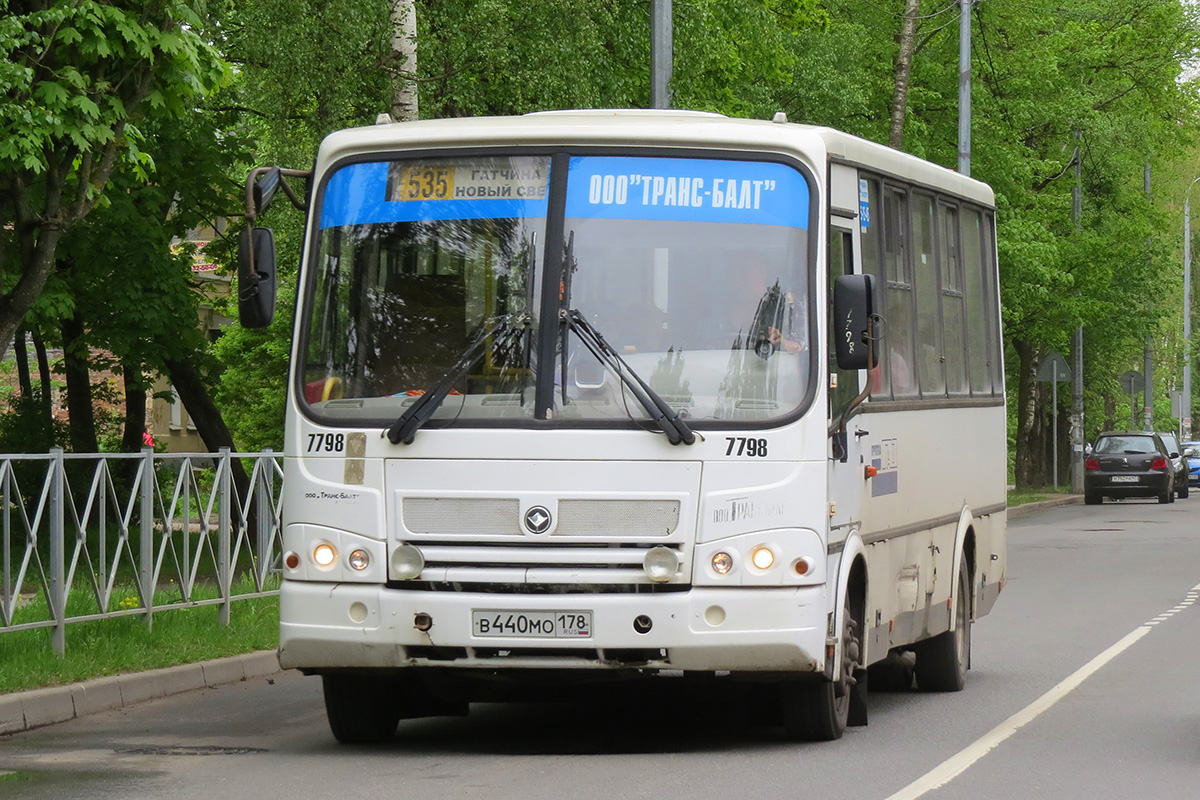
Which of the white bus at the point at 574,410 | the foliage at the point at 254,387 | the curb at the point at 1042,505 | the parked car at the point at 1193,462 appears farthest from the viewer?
the parked car at the point at 1193,462

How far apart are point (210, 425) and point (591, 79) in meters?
7.69

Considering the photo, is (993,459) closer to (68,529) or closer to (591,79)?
(68,529)

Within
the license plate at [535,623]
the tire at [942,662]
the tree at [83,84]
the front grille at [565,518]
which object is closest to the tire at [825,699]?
the front grille at [565,518]

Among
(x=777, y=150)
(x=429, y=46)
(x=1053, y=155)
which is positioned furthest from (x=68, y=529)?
(x=1053, y=155)

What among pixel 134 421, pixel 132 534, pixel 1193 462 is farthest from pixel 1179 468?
pixel 132 534

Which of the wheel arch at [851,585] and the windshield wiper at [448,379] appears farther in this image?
the wheel arch at [851,585]

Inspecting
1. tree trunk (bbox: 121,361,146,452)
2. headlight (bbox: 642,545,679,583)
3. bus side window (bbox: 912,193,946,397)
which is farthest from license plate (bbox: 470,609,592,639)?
tree trunk (bbox: 121,361,146,452)

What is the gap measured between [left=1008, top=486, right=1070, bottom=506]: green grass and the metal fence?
29102 mm

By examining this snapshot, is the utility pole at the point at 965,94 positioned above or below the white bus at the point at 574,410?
above

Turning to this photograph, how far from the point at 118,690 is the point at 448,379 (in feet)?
12.6

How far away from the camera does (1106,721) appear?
10992 millimetres

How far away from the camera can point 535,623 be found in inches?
354

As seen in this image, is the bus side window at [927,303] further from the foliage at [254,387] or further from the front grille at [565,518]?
the foliage at [254,387]

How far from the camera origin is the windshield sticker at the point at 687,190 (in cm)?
950
